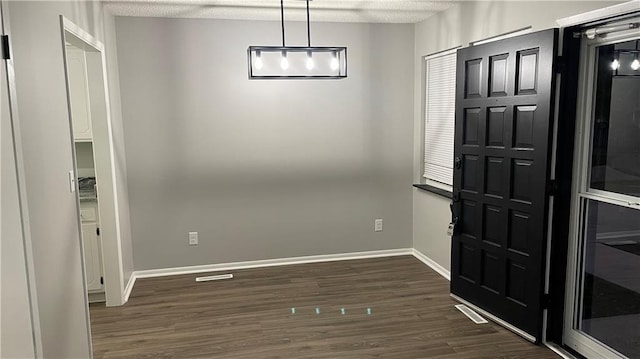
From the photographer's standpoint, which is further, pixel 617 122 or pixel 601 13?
pixel 617 122

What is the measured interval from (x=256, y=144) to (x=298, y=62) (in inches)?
53.9

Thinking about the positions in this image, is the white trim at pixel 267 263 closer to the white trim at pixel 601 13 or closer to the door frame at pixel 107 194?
the door frame at pixel 107 194

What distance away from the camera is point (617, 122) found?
2729 mm

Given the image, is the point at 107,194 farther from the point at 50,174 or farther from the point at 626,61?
the point at 626,61

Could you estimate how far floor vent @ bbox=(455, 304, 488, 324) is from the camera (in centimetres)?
356

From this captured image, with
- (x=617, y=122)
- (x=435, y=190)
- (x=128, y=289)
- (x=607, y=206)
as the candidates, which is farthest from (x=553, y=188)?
(x=128, y=289)

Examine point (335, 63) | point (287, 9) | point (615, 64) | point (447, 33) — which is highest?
point (287, 9)

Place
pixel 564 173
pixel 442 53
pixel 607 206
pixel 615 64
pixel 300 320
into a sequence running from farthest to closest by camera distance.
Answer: pixel 442 53
pixel 300 320
pixel 564 173
pixel 607 206
pixel 615 64

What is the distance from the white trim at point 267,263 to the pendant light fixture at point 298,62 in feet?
6.76

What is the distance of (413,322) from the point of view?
3566 mm

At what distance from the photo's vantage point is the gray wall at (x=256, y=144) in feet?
14.7

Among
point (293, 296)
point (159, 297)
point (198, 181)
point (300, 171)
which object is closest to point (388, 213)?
point (300, 171)

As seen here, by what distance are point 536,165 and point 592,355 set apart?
1253 mm

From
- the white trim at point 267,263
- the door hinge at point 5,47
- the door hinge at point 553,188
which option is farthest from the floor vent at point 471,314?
the door hinge at point 5,47
